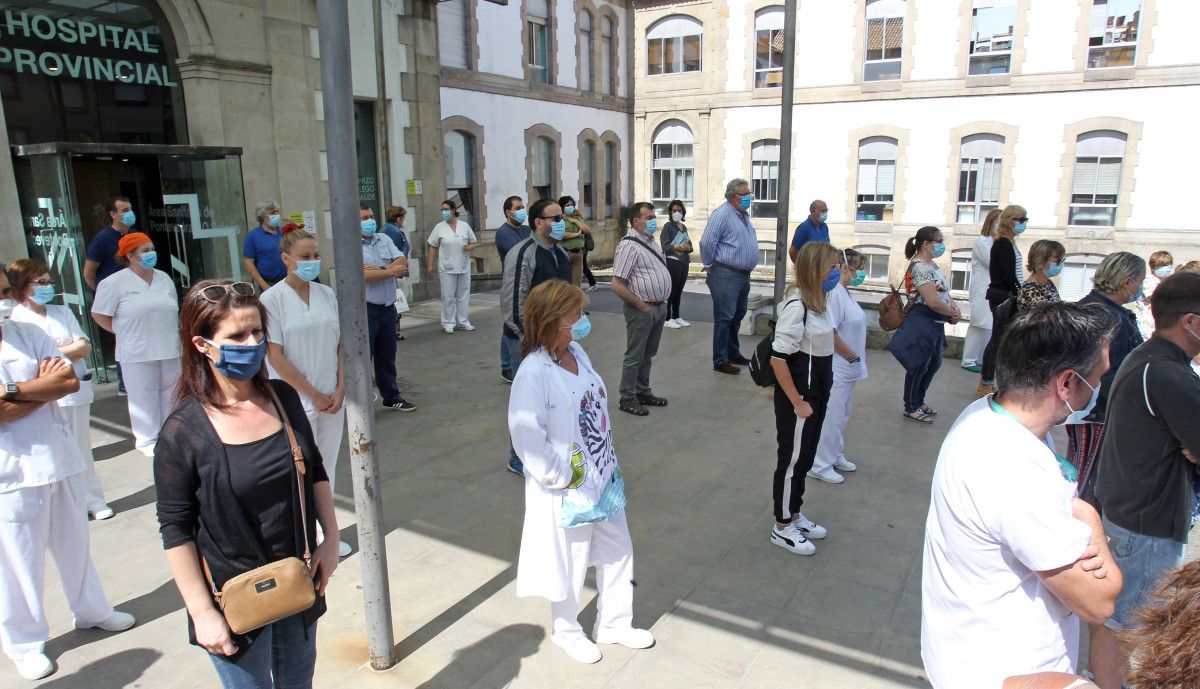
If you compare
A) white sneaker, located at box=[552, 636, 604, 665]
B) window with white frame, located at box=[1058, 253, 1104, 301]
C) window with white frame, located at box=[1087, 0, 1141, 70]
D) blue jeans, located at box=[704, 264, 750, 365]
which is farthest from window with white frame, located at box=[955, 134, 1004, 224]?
white sneaker, located at box=[552, 636, 604, 665]

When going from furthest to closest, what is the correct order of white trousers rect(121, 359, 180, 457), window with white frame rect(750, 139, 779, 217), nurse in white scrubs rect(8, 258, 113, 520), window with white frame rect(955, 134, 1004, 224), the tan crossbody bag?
1. window with white frame rect(750, 139, 779, 217)
2. window with white frame rect(955, 134, 1004, 224)
3. white trousers rect(121, 359, 180, 457)
4. nurse in white scrubs rect(8, 258, 113, 520)
5. the tan crossbody bag

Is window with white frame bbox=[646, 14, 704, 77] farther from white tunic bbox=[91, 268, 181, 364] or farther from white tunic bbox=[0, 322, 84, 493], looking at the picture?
white tunic bbox=[0, 322, 84, 493]

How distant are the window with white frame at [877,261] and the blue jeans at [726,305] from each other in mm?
18366

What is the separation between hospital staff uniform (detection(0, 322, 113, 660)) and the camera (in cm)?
327

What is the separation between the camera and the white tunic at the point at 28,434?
128 inches

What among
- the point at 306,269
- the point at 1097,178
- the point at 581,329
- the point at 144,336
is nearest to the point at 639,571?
the point at 581,329

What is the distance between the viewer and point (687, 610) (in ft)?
12.6

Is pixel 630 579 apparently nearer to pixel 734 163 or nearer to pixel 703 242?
pixel 703 242

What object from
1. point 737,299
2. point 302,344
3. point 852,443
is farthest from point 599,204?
point 302,344

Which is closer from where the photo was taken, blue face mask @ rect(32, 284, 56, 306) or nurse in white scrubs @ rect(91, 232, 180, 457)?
blue face mask @ rect(32, 284, 56, 306)

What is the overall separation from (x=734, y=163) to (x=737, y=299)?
19955 millimetres

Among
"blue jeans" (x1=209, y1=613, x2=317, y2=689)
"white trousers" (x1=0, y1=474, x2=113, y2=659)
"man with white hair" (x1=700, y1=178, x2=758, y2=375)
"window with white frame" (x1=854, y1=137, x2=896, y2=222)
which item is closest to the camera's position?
"blue jeans" (x1=209, y1=613, x2=317, y2=689)

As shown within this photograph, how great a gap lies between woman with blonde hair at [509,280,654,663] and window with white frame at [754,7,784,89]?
24796 millimetres

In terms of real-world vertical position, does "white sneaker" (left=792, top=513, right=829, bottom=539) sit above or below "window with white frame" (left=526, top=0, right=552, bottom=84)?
below
